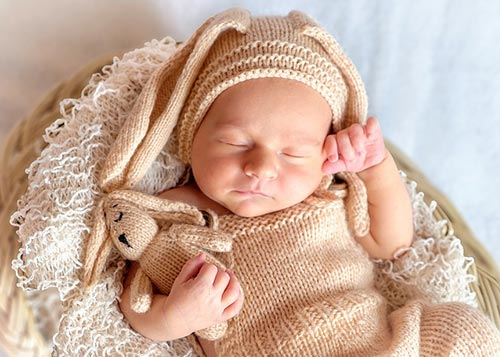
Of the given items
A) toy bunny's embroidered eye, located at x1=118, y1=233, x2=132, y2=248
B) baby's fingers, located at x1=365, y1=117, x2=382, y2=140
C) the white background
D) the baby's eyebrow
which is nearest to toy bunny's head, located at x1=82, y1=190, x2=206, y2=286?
toy bunny's embroidered eye, located at x1=118, y1=233, x2=132, y2=248

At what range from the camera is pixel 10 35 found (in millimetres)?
1687

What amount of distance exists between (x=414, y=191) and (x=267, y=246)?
1.36 feet

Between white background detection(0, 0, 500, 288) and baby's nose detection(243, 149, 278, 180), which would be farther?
white background detection(0, 0, 500, 288)

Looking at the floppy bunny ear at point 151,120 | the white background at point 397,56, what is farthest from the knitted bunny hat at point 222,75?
the white background at point 397,56

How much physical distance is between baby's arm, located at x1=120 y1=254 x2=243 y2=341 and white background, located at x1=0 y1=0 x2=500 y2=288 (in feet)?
2.43

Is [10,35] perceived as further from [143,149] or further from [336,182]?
[336,182]

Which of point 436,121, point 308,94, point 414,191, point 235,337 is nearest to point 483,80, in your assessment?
point 436,121

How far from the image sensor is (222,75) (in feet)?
4.10

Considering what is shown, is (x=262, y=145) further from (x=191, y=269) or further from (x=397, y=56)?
(x=397, y=56)

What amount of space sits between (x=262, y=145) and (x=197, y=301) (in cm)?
29

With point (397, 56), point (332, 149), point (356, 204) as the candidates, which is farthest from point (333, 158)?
point (397, 56)

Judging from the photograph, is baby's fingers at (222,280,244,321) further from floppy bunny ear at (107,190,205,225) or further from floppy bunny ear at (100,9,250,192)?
floppy bunny ear at (100,9,250,192)

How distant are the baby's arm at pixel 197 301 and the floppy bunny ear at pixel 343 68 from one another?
0.38 meters

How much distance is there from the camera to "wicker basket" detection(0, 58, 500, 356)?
4.37 feet
